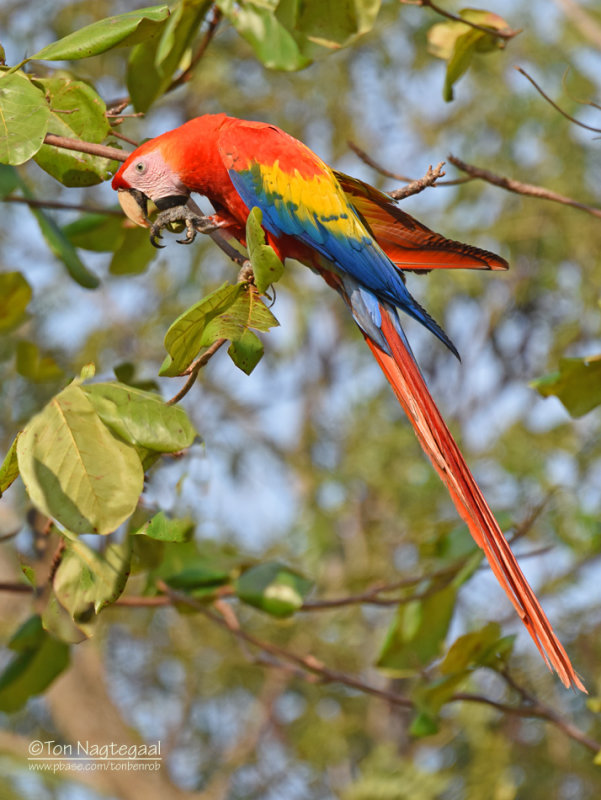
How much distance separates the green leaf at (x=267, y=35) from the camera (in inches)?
36.1

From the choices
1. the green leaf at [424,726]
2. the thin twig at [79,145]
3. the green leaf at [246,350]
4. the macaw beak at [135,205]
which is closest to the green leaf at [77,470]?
the green leaf at [246,350]

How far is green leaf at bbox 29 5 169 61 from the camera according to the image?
0.74 meters

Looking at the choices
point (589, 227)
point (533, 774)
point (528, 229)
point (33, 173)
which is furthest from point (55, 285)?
point (533, 774)

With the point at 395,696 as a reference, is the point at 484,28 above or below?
above

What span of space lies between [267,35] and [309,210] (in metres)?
0.21

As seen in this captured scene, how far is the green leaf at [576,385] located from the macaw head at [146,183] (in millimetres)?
500

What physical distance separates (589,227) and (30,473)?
3.18 metres

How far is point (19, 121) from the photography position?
701 millimetres

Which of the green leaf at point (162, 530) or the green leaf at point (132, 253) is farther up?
the green leaf at point (162, 530)

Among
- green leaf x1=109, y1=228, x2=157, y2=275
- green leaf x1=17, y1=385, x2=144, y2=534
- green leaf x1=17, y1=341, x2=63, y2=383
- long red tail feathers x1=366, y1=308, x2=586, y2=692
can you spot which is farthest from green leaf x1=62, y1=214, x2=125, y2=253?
green leaf x1=17, y1=385, x2=144, y2=534

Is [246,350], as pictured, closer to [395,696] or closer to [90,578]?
[90,578]

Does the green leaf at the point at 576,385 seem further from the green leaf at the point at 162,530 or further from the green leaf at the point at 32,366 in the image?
the green leaf at the point at 32,366

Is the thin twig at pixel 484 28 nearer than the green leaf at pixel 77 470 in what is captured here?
No

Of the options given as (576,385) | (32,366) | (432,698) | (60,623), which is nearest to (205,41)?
(32,366)
